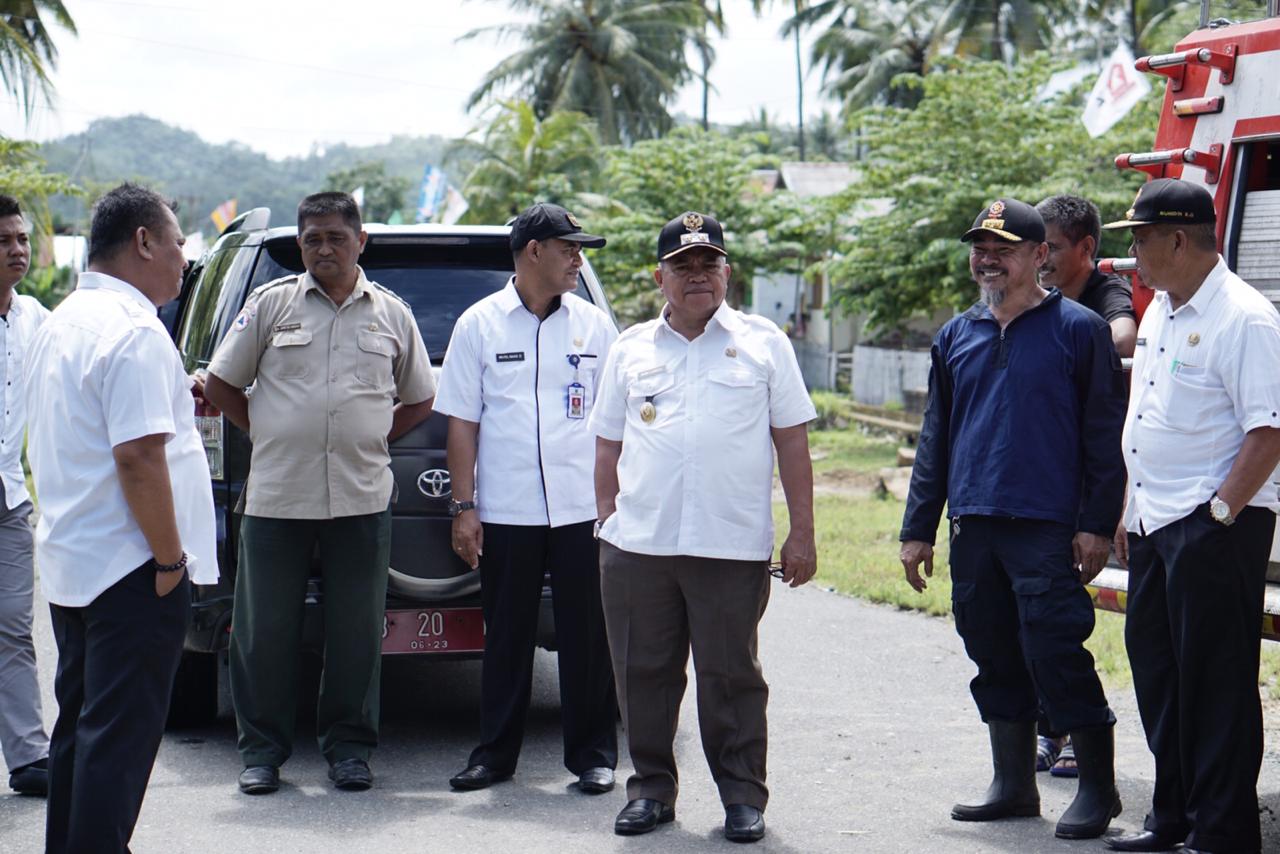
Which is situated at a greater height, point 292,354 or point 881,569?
point 292,354

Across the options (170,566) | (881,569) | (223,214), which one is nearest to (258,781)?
(170,566)

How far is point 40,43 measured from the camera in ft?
82.2

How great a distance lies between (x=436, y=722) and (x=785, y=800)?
75.4 inches

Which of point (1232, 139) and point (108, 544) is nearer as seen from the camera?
point (108, 544)

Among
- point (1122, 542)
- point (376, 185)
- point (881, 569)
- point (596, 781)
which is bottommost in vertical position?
point (881, 569)

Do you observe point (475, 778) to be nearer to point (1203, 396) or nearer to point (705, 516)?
point (705, 516)

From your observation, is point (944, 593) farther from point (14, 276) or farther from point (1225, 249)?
point (14, 276)

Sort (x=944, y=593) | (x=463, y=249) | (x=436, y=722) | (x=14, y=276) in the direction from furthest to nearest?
(x=944, y=593), (x=436, y=722), (x=463, y=249), (x=14, y=276)

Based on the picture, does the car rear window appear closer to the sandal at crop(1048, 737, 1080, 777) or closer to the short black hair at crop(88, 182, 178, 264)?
the short black hair at crop(88, 182, 178, 264)

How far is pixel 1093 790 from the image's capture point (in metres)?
4.94

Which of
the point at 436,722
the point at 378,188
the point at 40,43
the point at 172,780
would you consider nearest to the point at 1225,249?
the point at 436,722

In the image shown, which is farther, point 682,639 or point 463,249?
point 463,249

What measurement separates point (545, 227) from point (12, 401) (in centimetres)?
212

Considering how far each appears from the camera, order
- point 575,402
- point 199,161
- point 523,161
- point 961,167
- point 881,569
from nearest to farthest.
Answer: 1. point 575,402
2. point 881,569
3. point 961,167
4. point 523,161
5. point 199,161
